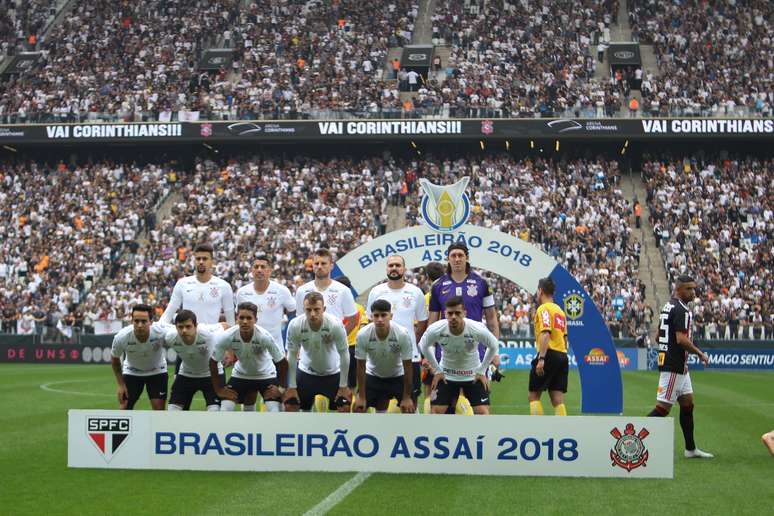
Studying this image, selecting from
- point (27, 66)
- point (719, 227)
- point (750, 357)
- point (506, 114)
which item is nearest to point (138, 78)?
point (27, 66)

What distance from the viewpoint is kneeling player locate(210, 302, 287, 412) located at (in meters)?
11.6

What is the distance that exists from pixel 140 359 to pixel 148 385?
1.40 feet

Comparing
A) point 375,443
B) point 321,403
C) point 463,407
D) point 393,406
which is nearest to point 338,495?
point 375,443

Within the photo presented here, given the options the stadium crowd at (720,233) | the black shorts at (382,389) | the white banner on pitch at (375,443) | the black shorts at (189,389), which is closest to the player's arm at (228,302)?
the black shorts at (189,389)

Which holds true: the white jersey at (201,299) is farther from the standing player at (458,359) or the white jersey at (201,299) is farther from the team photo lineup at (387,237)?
the standing player at (458,359)

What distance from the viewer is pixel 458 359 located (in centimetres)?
1159

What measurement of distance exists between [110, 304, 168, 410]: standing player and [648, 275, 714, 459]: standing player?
5535 mm

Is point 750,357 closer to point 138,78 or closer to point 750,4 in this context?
point 750,4

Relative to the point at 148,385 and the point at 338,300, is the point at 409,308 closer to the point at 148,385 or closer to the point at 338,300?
the point at 338,300

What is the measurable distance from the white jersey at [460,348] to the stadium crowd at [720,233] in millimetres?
23424

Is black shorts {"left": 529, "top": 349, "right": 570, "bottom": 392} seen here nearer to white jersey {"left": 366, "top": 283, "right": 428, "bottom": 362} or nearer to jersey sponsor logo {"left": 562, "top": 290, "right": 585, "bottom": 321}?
white jersey {"left": 366, "top": 283, "right": 428, "bottom": 362}

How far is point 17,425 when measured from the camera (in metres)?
15.6

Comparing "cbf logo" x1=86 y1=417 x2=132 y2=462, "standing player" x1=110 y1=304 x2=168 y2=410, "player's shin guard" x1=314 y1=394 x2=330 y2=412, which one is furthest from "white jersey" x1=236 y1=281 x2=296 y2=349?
"cbf logo" x1=86 y1=417 x2=132 y2=462

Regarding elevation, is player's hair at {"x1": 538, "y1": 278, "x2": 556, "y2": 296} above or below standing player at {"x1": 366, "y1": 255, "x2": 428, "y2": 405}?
above
